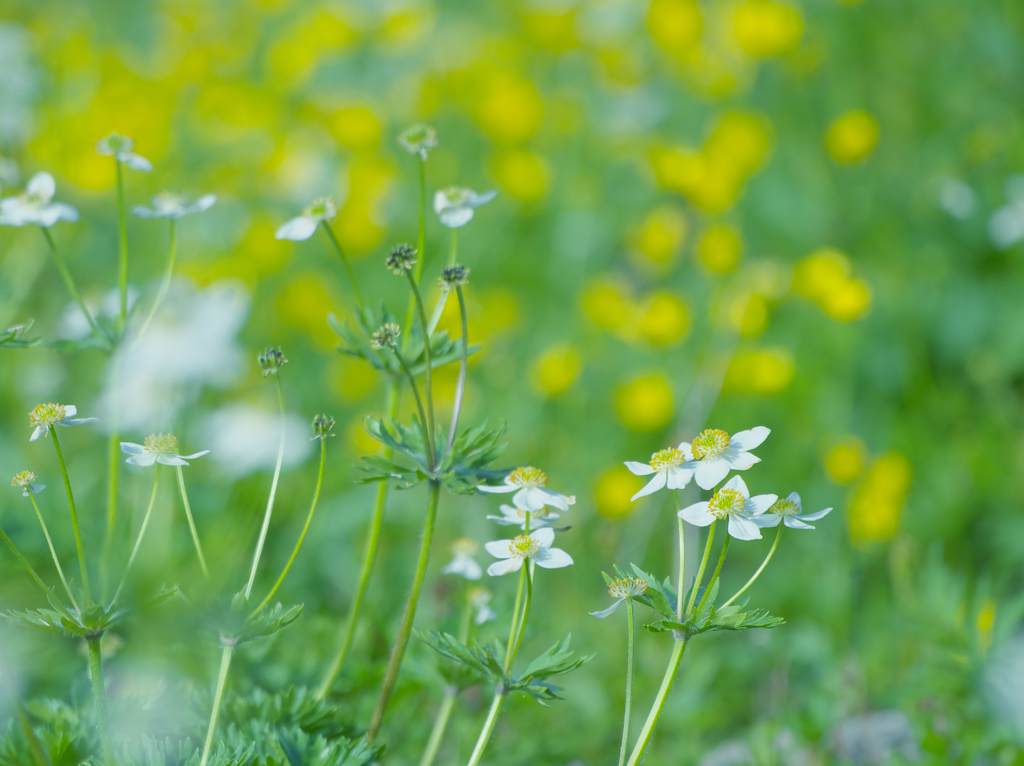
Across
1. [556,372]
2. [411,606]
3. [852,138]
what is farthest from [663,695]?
[852,138]

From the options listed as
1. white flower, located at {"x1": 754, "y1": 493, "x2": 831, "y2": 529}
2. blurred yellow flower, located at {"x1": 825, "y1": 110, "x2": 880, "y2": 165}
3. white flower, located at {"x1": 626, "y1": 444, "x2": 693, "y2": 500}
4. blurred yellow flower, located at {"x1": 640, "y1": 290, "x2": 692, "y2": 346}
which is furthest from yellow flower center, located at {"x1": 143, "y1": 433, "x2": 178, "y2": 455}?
blurred yellow flower, located at {"x1": 825, "y1": 110, "x2": 880, "y2": 165}

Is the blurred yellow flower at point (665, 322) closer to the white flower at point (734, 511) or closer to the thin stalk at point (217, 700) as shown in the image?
the white flower at point (734, 511)

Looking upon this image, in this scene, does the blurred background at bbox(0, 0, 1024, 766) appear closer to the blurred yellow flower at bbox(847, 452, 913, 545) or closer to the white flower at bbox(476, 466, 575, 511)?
the blurred yellow flower at bbox(847, 452, 913, 545)

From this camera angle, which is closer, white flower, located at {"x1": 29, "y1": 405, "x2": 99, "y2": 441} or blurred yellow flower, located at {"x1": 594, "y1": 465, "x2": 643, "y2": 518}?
white flower, located at {"x1": 29, "y1": 405, "x2": 99, "y2": 441}

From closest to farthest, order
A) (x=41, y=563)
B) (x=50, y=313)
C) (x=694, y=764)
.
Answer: (x=694, y=764)
(x=41, y=563)
(x=50, y=313)

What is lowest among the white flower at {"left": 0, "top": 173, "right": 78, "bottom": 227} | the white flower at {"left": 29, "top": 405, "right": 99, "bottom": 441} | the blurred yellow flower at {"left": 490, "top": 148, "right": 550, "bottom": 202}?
the blurred yellow flower at {"left": 490, "top": 148, "right": 550, "bottom": 202}

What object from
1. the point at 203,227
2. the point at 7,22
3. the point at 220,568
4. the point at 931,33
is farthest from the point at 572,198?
the point at 7,22

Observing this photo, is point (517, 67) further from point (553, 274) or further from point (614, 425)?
point (614, 425)
